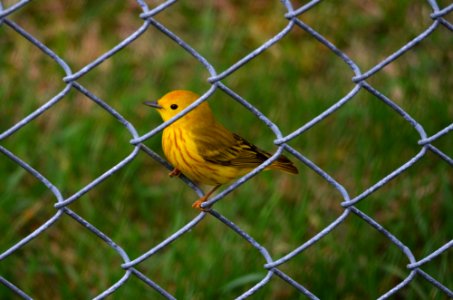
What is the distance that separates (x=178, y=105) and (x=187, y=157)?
185 millimetres

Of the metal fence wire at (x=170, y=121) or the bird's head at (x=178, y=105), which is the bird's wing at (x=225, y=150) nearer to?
the bird's head at (x=178, y=105)

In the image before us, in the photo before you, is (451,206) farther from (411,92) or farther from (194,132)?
(194,132)

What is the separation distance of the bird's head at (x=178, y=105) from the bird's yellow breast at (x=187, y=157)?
0.05 metres

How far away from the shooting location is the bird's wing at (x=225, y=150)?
11.0 ft

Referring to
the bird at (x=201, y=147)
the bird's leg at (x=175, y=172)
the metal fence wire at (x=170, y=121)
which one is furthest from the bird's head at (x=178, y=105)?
the metal fence wire at (x=170, y=121)

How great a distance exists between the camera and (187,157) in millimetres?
3248

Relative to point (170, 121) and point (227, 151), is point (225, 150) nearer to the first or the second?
point (227, 151)

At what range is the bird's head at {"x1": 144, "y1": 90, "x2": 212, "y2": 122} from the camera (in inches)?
128

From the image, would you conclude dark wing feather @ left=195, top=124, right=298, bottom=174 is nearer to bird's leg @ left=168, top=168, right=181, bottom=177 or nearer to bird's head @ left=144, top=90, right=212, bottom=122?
bird's head @ left=144, top=90, right=212, bottom=122

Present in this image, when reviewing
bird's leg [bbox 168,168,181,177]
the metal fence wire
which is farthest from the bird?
the metal fence wire

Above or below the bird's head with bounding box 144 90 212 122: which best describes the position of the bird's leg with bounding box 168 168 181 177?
below

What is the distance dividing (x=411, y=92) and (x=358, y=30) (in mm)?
872

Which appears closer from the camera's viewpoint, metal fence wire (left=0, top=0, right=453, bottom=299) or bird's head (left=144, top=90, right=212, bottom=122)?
metal fence wire (left=0, top=0, right=453, bottom=299)

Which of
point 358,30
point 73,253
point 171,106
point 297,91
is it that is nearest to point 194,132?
point 171,106
